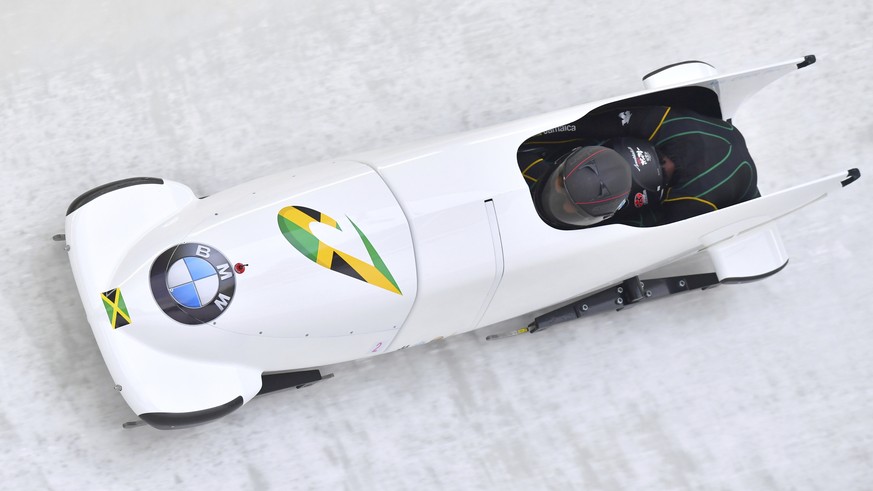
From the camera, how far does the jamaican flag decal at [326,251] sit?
111 inches

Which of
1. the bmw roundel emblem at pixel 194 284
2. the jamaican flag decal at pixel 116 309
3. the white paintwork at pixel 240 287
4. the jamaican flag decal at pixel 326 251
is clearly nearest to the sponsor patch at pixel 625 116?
the white paintwork at pixel 240 287

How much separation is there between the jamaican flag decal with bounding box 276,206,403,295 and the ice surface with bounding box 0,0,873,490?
0.76 metres

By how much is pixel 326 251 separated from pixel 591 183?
3.43 feet

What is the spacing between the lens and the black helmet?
8.70 ft

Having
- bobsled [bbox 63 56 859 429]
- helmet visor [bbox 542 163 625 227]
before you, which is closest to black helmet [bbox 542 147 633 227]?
helmet visor [bbox 542 163 625 227]

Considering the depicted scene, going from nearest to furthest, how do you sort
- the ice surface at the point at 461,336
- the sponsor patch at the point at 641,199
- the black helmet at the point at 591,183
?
the black helmet at the point at 591,183 < the sponsor patch at the point at 641,199 < the ice surface at the point at 461,336

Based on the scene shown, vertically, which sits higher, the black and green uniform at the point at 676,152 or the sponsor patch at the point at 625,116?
the sponsor patch at the point at 625,116

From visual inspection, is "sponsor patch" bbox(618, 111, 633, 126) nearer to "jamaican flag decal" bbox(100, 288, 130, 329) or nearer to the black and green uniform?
the black and green uniform

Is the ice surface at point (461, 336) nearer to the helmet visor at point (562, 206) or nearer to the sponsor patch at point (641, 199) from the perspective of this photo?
the sponsor patch at point (641, 199)

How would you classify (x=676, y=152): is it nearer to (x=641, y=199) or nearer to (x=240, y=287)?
(x=641, y=199)

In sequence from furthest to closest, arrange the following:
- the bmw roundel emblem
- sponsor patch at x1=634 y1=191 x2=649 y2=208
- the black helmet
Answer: sponsor patch at x1=634 y1=191 x2=649 y2=208 < the bmw roundel emblem < the black helmet

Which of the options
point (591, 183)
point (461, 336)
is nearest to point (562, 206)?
point (591, 183)

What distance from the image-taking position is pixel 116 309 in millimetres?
2812

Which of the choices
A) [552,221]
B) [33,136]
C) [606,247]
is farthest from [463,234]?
[33,136]
